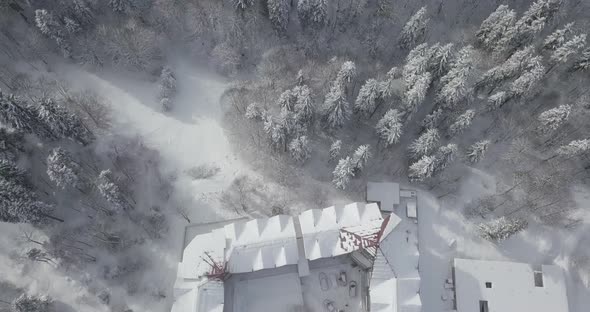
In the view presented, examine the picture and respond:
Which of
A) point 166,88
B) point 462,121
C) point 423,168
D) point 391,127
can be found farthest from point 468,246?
point 166,88

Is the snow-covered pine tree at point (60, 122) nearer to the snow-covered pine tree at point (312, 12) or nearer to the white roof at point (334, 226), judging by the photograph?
the white roof at point (334, 226)

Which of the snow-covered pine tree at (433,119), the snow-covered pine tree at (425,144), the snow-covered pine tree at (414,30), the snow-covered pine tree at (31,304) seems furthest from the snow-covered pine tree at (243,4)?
the snow-covered pine tree at (31,304)

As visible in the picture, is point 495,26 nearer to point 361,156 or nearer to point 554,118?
point 554,118

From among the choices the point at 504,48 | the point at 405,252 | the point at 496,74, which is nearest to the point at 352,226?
the point at 405,252

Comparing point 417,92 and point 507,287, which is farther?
point 417,92

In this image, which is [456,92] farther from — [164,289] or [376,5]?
[164,289]

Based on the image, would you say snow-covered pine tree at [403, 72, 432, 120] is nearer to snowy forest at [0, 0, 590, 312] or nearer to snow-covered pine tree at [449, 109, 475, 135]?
snowy forest at [0, 0, 590, 312]

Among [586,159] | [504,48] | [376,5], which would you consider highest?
[376,5]
